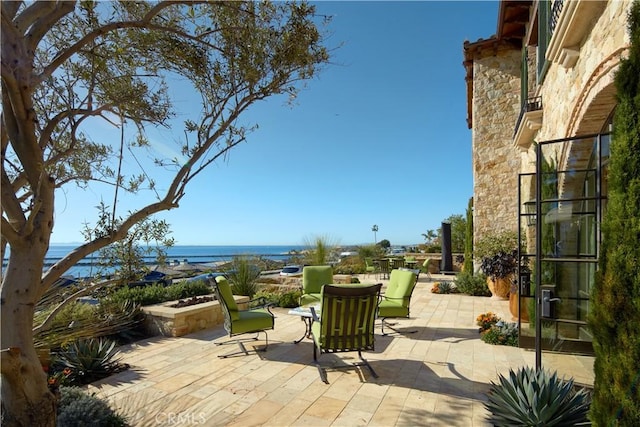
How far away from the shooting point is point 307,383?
3268mm

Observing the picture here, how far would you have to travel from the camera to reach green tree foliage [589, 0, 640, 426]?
165cm

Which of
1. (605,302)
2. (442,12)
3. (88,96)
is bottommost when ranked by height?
(605,302)

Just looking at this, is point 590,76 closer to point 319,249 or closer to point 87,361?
point 87,361

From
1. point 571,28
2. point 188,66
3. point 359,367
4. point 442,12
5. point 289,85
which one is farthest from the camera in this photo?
point 442,12

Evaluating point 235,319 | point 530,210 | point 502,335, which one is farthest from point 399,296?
point 235,319

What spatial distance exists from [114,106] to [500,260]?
7.85 m

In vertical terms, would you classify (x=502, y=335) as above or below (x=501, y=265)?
below

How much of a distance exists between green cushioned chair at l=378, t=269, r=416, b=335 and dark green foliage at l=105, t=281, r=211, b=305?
3723 millimetres

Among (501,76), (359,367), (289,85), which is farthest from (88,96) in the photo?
(501,76)

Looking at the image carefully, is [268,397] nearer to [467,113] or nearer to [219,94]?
[219,94]

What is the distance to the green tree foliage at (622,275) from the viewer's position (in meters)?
1.65

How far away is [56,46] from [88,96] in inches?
19.3

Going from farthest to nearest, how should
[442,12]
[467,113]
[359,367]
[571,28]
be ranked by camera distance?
[467,113]
[442,12]
[359,367]
[571,28]

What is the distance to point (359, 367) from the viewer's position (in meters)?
3.70
